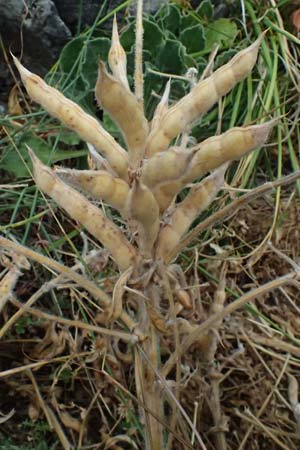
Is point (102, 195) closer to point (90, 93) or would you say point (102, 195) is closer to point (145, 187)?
point (145, 187)

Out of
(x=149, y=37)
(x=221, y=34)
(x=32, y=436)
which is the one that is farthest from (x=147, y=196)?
(x=221, y=34)

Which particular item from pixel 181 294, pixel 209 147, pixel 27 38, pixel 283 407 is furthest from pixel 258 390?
pixel 27 38

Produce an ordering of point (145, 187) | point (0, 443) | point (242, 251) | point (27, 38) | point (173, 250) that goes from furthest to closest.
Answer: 1. point (27, 38)
2. point (242, 251)
3. point (0, 443)
4. point (173, 250)
5. point (145, 187)

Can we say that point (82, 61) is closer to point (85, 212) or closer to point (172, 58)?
point (172, 58)

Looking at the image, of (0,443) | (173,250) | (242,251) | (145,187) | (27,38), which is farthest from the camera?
(27,38)

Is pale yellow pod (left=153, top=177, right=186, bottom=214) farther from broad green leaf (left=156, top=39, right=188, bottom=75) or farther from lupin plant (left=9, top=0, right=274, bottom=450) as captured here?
broad green leaf (left=156, top=39, right=188, bottom=75)
